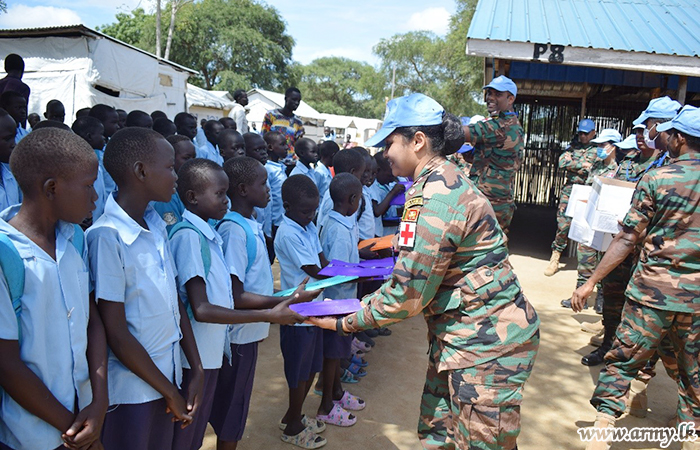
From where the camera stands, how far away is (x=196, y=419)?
221cm

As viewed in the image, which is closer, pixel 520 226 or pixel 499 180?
pixel 499 180

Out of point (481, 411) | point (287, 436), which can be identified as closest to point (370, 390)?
point (287, 436)

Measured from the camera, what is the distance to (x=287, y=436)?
10.3 feet

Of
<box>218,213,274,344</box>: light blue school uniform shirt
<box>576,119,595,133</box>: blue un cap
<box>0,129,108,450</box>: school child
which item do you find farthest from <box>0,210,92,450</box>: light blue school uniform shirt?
<box>576,119,595,133</box>: blue un cap

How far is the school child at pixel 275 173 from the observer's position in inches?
211

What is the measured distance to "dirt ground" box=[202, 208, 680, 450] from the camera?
10.9ft

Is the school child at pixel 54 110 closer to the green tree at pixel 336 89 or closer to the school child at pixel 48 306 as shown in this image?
the school child at pixel 48 306

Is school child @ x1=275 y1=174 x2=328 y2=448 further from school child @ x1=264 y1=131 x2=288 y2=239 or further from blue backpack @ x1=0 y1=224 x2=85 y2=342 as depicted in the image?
school child @ x1=264 y1=131 x2=288 y2=239

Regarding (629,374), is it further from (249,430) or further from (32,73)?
(32,73)

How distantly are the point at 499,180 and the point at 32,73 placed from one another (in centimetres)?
1032

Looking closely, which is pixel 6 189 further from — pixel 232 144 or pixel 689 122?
pixel 689 122

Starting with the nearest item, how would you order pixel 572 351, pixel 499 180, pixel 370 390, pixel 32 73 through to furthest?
pixel 370 390
pixel 572 351
pixel 499 180
pixel 32 73

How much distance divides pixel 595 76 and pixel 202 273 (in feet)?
30.1

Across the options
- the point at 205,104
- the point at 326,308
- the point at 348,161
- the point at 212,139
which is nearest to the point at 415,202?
the point at 326,308
